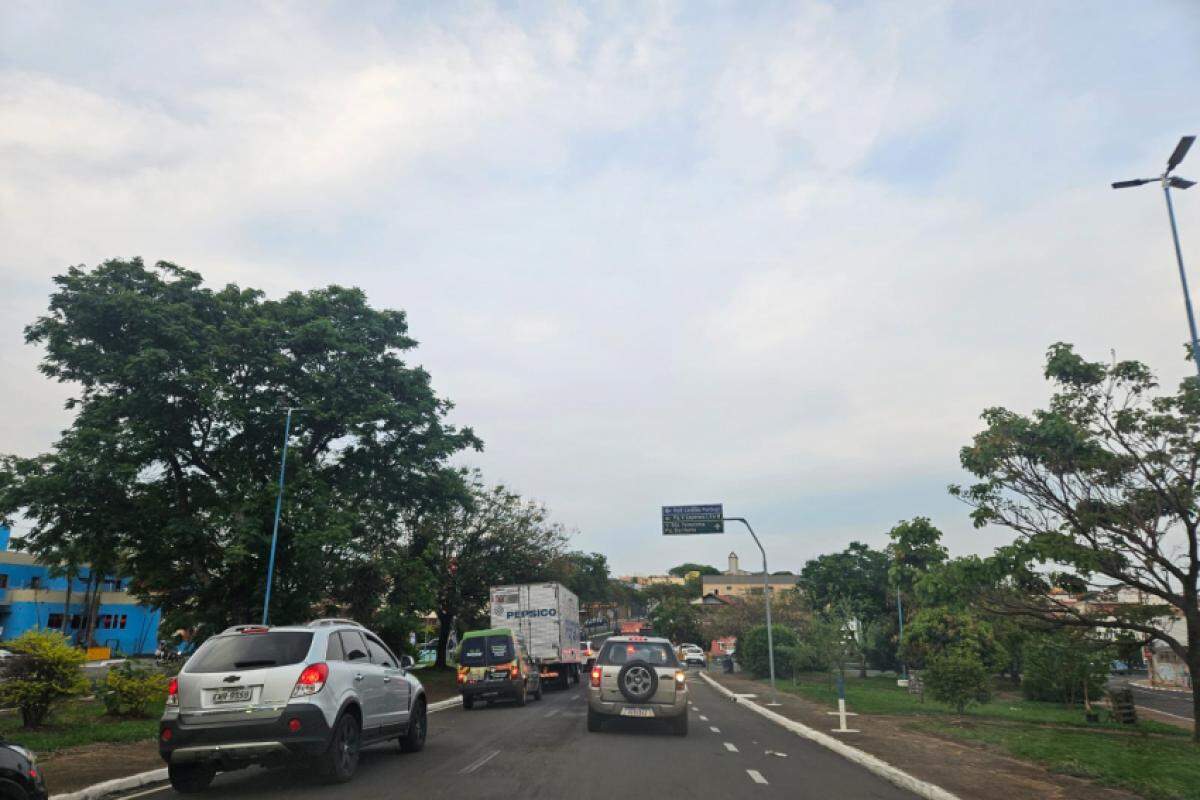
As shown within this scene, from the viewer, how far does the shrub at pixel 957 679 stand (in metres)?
19.6

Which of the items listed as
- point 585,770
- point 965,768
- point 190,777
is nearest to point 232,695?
point 190,777

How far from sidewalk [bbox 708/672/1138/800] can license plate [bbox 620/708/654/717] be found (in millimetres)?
3640

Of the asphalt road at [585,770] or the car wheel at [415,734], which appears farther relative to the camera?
the car wheel at [415,734]

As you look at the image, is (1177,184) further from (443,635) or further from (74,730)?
(443,635)

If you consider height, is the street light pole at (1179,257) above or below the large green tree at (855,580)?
above

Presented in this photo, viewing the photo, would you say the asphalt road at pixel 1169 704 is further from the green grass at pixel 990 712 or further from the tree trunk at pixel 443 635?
Result: the tree trunk at pixel 443 635

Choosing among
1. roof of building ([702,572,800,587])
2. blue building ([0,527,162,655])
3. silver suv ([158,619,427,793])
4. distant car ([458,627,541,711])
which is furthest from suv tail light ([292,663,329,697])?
roof of building ([702,572,800,587])

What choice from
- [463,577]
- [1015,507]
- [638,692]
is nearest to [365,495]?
[463,577]

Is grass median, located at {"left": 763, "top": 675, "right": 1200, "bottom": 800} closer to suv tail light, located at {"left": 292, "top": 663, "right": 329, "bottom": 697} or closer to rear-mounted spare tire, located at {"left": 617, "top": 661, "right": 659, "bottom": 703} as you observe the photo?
rear-mounted spare tire, located at {"left": 617, "top": 661, "right": 659, "bottom": 703}

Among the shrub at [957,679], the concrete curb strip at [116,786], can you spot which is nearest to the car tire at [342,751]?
Answer: the concrete curb strip at [116,786]

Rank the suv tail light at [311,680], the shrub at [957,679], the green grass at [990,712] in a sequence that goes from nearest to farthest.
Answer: the suv tail light at [311,680]
the shrub at [957,679]
the green grass at [990,712]

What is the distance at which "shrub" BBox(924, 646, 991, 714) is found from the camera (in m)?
19.6

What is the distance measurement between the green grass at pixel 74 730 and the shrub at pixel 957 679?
18.0 m

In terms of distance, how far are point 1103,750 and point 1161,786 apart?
480cm
